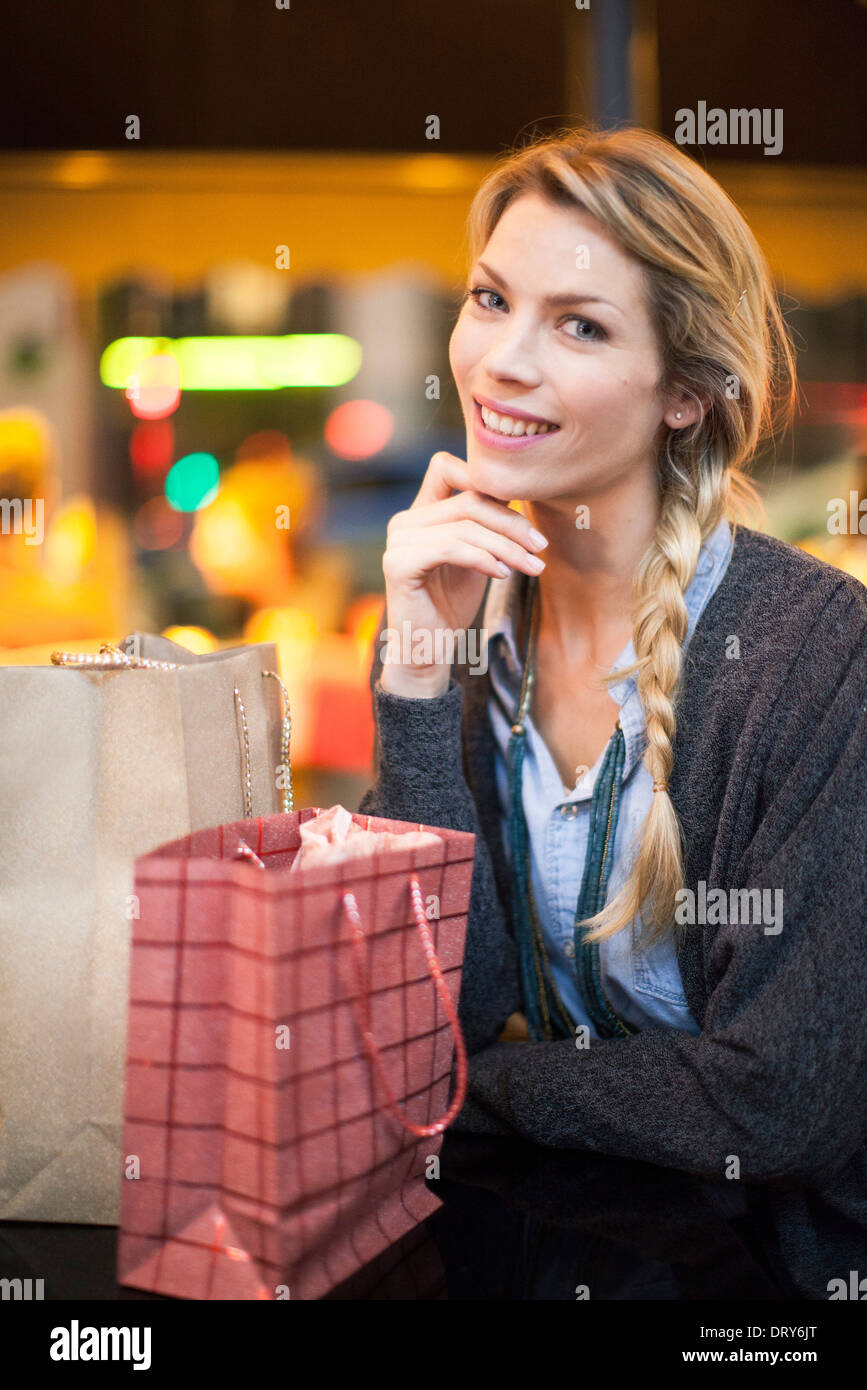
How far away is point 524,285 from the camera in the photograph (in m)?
1.05

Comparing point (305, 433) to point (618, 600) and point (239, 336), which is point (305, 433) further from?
point (618, 600)

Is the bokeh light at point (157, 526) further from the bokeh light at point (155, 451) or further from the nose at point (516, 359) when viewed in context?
the nose at point (516, 359)

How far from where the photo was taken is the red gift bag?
2.01 ft

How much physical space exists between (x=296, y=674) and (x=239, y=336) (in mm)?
918

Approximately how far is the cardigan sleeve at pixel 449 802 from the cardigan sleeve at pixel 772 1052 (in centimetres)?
19

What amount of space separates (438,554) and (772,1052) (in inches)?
20.3

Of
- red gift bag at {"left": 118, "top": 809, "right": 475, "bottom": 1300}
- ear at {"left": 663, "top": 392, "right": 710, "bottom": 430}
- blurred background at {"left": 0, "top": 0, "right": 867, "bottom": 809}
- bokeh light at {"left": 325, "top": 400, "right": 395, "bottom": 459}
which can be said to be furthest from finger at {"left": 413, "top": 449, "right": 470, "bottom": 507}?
bokeh light at {"left": 325, "top": 400, "right": 395, "bottom": 459}

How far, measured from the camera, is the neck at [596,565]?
45.8 inches

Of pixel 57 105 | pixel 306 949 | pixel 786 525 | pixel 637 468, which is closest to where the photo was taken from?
pixel 306 949

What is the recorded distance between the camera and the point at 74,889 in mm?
749

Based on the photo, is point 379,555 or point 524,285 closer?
point 524,285

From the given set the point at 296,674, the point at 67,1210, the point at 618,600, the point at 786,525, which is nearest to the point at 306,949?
the point at 67,1210

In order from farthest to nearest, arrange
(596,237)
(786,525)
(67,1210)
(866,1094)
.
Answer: (786,525)
(596,237)
(866,1094)
(67,1210)

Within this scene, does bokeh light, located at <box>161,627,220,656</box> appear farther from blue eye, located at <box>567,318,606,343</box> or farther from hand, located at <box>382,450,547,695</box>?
blue eye, located at <box>567,318,606,343</box>
